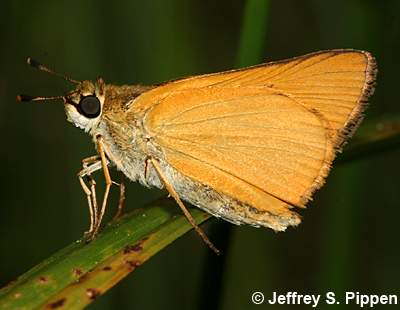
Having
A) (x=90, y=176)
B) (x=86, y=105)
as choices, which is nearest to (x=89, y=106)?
(x=86, y=105)

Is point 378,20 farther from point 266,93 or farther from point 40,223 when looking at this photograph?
point 40,223

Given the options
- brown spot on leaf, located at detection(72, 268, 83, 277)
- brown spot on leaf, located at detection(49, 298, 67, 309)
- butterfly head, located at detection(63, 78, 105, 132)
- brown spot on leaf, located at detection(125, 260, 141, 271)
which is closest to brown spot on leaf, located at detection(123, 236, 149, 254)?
brown spot on leaf, located at detection(125, 260, 141, 271)

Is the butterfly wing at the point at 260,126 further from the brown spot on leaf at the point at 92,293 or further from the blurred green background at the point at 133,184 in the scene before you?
the brown spot on leaf at the point at 92,293

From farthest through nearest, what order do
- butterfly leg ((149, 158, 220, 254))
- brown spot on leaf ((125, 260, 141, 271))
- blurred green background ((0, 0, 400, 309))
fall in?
blurred green background ((0, 0, 400, 309))
butterfly leg ((149, 158, 220, 254))
brown spot on leaf ((125, 260, 141, 271))

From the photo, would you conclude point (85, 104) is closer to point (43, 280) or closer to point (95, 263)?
point (95, 263)

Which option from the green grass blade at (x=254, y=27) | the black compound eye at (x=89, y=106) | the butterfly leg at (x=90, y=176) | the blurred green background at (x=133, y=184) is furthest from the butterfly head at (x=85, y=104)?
the blurred green background at (x=133, y=184)

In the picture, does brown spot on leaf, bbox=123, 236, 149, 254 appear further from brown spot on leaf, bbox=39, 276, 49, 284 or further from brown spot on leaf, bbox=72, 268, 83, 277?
brown spot on leaf, bbox=39, 276, 49, 284

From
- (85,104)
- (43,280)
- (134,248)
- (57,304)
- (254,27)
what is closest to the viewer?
(57,304)
